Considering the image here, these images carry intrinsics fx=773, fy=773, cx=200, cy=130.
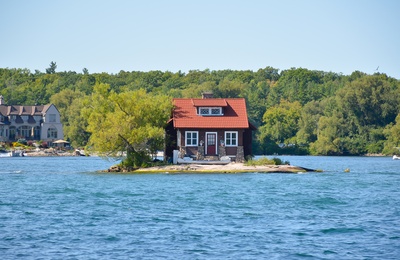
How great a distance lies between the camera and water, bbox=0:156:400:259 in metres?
24.7

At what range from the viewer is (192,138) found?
198 feet

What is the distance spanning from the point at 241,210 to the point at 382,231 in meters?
8.12

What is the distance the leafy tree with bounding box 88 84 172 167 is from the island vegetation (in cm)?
8

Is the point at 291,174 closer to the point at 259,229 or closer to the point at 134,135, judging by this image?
the point at 134,135

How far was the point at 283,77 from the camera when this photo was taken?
186m

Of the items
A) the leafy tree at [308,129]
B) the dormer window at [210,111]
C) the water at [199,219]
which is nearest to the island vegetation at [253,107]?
the leafy tree at [308,129]

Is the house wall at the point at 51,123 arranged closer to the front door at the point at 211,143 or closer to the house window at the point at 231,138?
the front door at the point at 211,143

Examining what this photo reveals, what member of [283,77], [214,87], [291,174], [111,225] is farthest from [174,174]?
[283,77]

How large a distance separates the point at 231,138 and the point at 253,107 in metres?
86.8

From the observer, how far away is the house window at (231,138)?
6050 cm

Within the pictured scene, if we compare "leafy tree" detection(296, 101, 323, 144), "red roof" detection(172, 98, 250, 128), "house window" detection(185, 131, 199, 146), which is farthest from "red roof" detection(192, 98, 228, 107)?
"leafy tree" detection(296, 101, 323, 144)

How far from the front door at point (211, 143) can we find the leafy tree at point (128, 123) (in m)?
3.73

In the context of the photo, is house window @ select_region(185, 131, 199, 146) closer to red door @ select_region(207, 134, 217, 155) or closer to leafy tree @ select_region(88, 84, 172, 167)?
red door @ select_region(207, 134, 217, 155)

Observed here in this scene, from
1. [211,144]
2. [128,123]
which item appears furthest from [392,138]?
[128,123]
